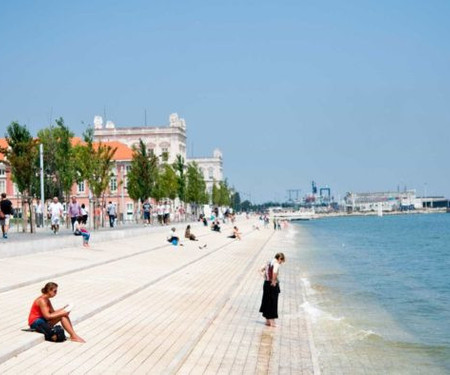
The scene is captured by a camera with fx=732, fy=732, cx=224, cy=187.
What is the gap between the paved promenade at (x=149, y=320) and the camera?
10766mm

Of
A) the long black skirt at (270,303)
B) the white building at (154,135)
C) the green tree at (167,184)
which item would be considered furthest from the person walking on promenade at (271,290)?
the white building at (154,135)

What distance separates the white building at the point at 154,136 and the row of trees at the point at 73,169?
30130mm

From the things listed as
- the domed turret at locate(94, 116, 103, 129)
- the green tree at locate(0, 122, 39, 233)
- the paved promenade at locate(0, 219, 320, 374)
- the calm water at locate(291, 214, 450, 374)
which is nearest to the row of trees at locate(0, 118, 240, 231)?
the green tree at locate(0, 122, 39, 233)

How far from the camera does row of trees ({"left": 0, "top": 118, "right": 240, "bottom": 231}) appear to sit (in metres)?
36.7

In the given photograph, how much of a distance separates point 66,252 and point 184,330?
13.8 metres

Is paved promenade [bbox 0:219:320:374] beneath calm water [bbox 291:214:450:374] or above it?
above

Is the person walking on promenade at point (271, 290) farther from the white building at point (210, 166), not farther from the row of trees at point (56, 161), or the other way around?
the white building at point (210, 166)

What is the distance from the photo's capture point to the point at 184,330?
13602mm

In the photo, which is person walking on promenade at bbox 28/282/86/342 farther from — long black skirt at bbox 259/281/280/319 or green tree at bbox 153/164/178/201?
green tree at bbox 153/164/178/201

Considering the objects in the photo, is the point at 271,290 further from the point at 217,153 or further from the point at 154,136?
the point at 217,153

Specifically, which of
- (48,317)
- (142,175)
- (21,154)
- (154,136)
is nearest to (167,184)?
(142,175)

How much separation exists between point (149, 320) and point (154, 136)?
366ft

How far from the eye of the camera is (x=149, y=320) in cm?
1437

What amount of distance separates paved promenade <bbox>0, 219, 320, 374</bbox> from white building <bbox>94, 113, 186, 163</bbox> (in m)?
96.9
